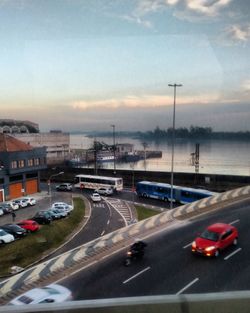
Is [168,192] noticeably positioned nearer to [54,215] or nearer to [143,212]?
[143,212]

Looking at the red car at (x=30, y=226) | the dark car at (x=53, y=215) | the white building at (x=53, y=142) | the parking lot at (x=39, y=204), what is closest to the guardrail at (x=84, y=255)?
the red car at (x=30, y=226)

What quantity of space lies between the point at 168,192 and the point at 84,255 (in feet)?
24.6

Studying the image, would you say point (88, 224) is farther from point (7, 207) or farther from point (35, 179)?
point (35, 179)

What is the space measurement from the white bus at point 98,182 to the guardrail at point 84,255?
6.69 meters

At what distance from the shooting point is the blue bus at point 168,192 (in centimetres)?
1023

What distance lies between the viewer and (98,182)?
44.1 feet

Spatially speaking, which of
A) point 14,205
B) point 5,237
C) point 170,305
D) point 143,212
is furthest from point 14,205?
point 170,305

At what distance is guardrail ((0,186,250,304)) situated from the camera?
117 inches

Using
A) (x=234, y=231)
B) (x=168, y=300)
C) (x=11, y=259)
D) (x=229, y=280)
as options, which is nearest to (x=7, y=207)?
(x=11, y=259)

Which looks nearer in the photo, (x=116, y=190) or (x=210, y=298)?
(x=210, y=298)

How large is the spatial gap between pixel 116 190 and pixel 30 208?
3.67 meters

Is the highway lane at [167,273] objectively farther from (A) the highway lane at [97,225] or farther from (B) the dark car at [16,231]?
(B) the dark car at [16,231]

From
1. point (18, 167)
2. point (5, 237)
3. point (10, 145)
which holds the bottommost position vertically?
point (5, 237)

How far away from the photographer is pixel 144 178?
47.9 feet
